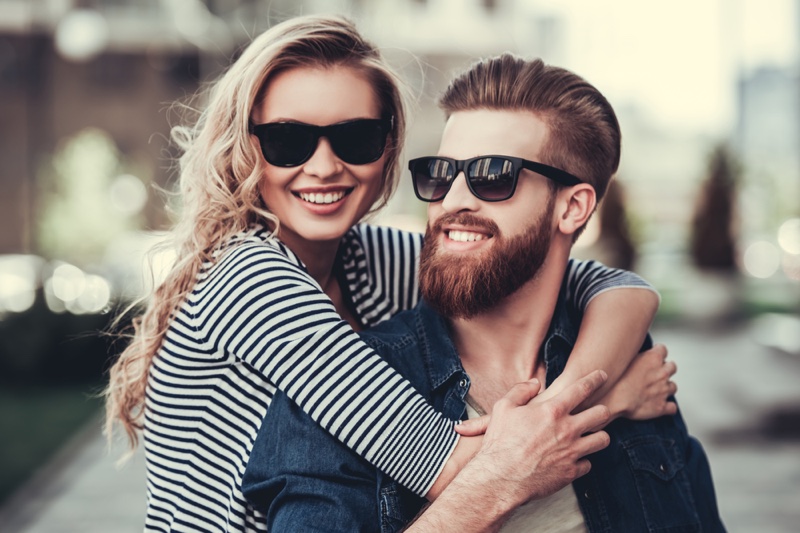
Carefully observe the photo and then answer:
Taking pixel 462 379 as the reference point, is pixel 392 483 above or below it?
below

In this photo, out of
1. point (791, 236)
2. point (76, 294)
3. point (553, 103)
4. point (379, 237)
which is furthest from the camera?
point (791, 236)

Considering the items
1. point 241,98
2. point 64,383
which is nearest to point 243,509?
point 241,98

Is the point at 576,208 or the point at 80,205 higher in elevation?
the point at 576,208

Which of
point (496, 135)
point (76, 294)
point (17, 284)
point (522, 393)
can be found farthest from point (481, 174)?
point (17, 284)

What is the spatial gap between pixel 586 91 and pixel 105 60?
1437 inches

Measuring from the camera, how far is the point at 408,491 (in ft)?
7.00

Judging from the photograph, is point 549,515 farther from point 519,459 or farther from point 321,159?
point 321,159

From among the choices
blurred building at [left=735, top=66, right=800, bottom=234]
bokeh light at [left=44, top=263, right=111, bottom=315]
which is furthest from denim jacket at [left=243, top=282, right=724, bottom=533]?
blurred building at [left=735, top=66, right=800, bottom=234]

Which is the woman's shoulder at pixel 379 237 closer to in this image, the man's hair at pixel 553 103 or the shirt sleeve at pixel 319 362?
the man's hair at pixel 553 103

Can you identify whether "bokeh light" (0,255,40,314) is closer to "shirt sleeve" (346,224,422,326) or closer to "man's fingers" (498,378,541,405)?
"shirt sleeve" (346,224,422,326)

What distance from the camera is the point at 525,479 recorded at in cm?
198

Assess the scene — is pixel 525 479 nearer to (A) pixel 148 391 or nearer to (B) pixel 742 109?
(A) pixel 148 391

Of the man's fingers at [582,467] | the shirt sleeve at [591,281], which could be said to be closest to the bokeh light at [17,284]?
the shirt sleeve at [591,281]

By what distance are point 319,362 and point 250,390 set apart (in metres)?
0.26
